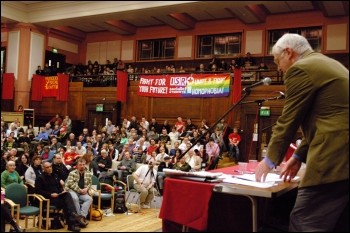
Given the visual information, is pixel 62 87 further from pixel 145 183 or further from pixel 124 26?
pixel 145 183

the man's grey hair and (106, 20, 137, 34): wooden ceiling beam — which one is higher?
(106, 20, 137, 34): wooden ceiling beam

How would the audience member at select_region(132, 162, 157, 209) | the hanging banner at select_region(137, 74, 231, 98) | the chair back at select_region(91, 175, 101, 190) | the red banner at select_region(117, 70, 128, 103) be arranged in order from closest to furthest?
1. the chair back at select_region(91, 175, 101, 190)
2. the audience member at select_region(132, 162, 157, 209)
3. the hanging banner at select_region(137, 74, 231, 98)
4. the red banner at select_region(117, 70, 128, 103)

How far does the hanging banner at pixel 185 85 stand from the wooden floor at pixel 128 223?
4880 mm

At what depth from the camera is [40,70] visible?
42.3 ft

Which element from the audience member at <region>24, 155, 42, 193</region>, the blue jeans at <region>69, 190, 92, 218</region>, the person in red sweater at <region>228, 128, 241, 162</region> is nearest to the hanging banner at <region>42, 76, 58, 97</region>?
the person in red sweater at <region>228, 128, 241, 162</region>

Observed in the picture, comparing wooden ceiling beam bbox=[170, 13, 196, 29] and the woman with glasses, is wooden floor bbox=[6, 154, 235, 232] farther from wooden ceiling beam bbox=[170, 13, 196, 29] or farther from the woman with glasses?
wooden ceiling beam bbox=[170, 13, 196, 29]

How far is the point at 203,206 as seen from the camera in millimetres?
1789

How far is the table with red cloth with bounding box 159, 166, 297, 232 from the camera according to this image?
177 cm

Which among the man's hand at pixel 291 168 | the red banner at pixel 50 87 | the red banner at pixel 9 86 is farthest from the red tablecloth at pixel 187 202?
the red banner at pixel 9 86

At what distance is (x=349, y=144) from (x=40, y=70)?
Result: 12681mm

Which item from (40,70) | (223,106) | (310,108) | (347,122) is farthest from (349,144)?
(40,70)

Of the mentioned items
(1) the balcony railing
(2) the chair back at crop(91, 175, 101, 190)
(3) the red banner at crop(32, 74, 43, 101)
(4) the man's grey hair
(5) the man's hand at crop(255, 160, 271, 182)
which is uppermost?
(1) the balcony railing

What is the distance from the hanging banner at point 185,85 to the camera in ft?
32.9

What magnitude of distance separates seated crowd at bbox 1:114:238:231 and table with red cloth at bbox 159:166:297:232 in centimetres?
52
